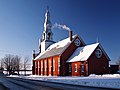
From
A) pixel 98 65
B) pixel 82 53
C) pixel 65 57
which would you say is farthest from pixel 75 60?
pixel 98 65

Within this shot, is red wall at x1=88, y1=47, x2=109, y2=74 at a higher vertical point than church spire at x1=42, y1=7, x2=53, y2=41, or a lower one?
lower

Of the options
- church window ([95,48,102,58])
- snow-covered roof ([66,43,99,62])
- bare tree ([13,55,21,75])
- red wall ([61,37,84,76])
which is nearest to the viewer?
snow-covered roof ([66,43,99,62])

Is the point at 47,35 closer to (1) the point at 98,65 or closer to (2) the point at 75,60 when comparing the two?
(2) the point at 75,60

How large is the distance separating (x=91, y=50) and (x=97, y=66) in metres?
3.68

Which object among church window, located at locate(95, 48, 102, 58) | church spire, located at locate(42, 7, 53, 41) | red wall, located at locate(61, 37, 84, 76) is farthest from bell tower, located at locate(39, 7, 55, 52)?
church window, located at locate(95, 48, 102, 58)

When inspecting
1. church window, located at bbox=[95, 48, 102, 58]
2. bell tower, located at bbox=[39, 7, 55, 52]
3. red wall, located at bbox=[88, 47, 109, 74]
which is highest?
bell tower, located at bbox=[39, 7, 55, 52]

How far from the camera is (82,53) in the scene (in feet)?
180

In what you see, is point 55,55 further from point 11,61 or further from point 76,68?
point 11,61

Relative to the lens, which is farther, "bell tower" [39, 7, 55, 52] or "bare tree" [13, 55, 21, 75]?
"bare tree" [13, 55, 21, 75]

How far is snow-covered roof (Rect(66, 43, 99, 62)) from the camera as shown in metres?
51.6

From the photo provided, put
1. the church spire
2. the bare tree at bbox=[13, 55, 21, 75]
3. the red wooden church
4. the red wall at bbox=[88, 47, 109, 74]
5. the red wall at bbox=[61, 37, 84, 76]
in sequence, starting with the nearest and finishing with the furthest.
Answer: the red wall at bbox=[88, 47, 109, 74] < the red wooden church < the red wall at bbox=[61, 37, 84, 76] < the church spire < the bare tree at bbox=[13, 55, 21, 75]

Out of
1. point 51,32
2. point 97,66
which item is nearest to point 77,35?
point 97,66

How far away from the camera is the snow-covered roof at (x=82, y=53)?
51.6 m

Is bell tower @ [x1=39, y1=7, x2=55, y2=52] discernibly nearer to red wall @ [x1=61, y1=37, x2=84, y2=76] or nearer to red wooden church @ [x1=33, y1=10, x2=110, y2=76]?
red wooden church @ [x1=33, y1=10, x2=110, y2=76]
